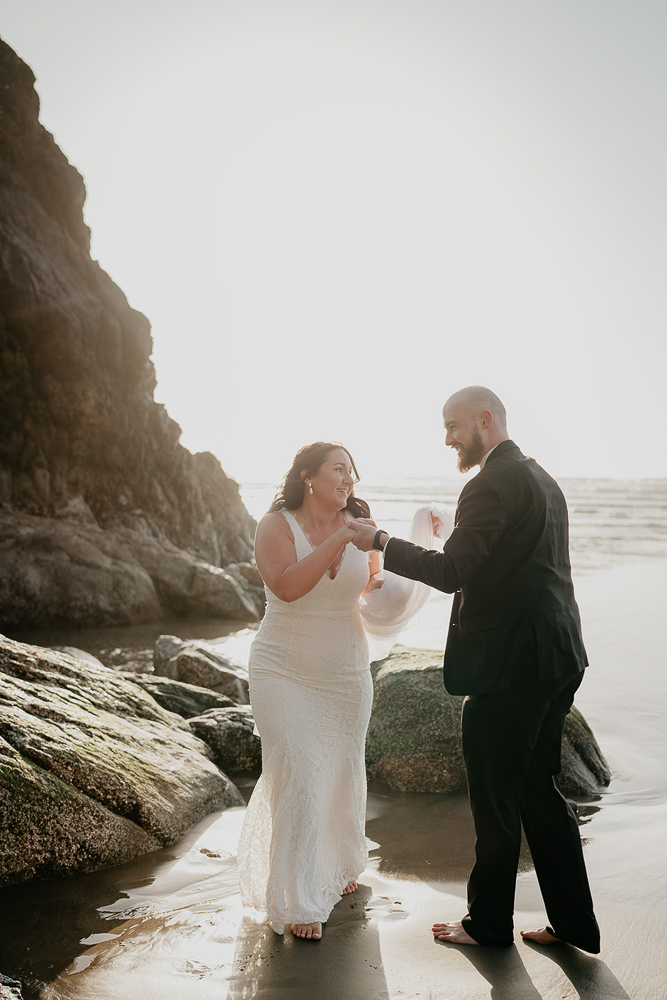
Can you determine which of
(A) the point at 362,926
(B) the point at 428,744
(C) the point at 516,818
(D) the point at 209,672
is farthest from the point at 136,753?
(D) the point at 209,672

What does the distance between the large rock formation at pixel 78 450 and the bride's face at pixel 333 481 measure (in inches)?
466

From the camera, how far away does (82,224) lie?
22594 millimetres

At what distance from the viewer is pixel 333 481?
4492mm

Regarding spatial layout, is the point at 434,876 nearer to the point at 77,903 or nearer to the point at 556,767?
the point at 556,767

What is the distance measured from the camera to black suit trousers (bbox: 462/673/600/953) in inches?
140

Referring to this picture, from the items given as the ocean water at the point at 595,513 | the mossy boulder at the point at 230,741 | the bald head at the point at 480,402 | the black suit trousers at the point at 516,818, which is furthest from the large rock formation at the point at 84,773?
the bald head at the point at 480,402

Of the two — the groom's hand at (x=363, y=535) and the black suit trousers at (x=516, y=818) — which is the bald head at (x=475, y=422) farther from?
the black suit trousers at (x=516, y=818)

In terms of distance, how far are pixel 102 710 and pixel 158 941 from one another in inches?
90.7

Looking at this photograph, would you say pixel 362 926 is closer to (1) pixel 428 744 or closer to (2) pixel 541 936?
(2) pixel 541 936

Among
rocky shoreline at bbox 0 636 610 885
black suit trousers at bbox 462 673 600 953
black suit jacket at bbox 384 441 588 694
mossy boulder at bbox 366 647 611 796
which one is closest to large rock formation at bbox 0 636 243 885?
rocky shoreline at bbox 0 636 610 885

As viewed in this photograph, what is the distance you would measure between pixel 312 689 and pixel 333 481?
1.25 metres

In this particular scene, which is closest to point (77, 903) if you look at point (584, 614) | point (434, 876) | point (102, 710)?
point (102, 710)

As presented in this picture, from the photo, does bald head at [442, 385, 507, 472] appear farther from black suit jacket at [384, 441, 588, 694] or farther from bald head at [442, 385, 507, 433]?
black suit jacket at [384, 441, 588, 694]

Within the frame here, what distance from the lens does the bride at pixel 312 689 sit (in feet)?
12.9
